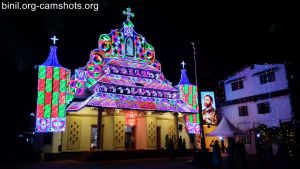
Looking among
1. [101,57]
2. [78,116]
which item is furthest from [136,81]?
[78,116]

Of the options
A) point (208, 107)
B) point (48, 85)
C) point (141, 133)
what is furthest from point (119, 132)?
point (208, 107)

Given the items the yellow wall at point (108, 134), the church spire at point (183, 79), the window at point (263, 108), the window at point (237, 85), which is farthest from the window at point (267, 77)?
the yellow wall at point (108, 134)

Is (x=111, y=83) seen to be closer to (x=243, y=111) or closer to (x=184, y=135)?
(x=184, y=135)

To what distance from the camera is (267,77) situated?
29.2 meters

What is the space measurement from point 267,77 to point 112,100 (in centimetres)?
1711

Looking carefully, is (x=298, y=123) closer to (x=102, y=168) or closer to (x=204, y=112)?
(x=204, y=112)

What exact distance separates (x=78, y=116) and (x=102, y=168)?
9513mm

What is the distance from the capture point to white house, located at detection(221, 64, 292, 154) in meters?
27.5

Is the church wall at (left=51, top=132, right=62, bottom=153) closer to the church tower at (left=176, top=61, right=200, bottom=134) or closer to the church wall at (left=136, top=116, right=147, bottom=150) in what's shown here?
the church wall at (left=136, top=116, right=147, bottom=150)

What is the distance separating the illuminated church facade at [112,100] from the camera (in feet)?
68.9

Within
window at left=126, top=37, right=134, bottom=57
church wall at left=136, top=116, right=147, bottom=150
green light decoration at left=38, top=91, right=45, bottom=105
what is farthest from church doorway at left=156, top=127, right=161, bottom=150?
green light decoration at left=38, top=91, right=45, bottom=105

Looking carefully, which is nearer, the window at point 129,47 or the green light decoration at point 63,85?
the green light decoration at point 63,85

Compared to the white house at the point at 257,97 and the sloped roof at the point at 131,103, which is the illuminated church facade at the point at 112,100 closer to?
the sloped roof at the point at 131,103

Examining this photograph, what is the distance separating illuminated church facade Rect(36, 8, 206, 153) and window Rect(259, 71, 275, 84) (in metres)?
7.51
